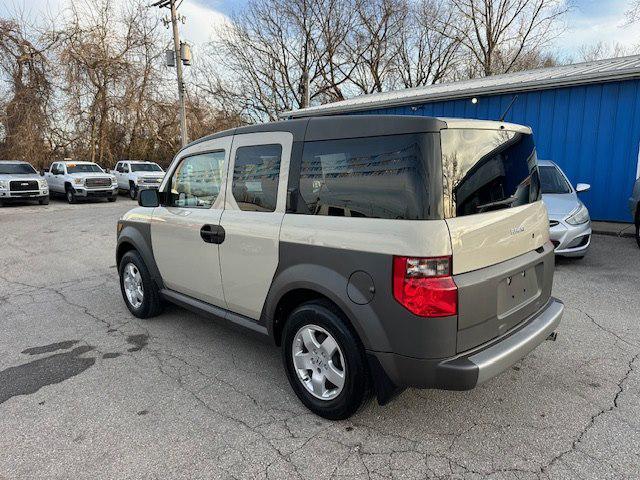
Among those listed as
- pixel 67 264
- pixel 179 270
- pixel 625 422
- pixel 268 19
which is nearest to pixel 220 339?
pixel 179 270

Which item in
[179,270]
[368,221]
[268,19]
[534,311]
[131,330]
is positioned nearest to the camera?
[368,221]

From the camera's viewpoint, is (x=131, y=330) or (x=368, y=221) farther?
(x=131, y=330)

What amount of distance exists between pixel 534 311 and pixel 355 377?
4.41ft

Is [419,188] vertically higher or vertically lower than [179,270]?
higher

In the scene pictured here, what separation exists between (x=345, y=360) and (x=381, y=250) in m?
0.74

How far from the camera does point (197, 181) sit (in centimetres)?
385

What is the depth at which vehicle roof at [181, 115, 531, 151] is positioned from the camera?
2.38 metres

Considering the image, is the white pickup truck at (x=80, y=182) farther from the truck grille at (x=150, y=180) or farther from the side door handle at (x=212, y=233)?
the side door handle at (x=212, y=233)

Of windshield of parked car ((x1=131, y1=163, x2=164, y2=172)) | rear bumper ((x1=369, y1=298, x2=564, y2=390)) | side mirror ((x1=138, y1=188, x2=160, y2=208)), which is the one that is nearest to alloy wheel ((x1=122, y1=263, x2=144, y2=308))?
side mirror ((x1=138, y1=188, x2=160, y2=208))

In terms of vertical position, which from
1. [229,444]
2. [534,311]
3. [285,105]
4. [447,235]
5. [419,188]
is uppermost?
[285,105]

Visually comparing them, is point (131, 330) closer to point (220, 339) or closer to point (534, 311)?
point (220, 339)

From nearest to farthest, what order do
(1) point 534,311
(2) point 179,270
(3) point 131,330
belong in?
(1) point 534,311 → (2) point 179,270 → (3) point 131,330

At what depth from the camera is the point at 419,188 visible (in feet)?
7.64

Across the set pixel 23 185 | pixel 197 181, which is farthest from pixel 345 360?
pixel 23 185
